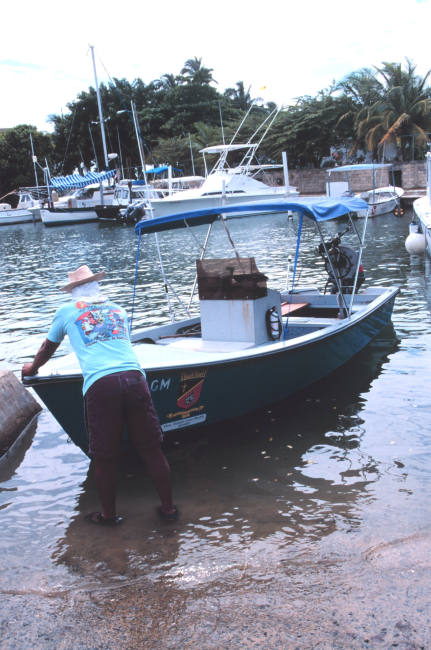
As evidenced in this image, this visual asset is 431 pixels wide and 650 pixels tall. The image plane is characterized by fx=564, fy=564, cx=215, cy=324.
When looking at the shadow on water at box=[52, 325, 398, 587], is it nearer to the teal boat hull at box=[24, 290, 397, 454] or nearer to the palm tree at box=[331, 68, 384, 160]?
the teal boat hull at box=[24, 290, 397, 454]

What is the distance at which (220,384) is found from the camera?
552cm

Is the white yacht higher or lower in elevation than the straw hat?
higher

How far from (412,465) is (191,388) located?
6.91 feet

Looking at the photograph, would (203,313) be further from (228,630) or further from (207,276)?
(228,630)

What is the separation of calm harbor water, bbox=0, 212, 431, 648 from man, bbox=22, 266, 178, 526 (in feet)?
1.65

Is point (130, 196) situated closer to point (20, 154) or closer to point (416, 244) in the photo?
point (20, 154)

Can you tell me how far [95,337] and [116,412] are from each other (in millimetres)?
553

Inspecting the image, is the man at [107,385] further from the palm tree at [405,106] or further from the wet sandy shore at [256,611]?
the palm tree at [405,106]

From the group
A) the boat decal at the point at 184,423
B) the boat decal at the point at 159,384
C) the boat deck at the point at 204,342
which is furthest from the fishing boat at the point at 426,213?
the boat decal at the point at 159,384

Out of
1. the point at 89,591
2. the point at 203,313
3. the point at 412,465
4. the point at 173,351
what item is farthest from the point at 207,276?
the point at 89,591

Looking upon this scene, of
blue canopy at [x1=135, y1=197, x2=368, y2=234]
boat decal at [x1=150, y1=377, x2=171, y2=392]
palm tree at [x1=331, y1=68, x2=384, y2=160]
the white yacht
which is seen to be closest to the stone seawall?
the white yacht

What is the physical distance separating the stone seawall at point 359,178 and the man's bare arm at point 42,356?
33.0m

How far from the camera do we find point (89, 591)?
3.52 metres

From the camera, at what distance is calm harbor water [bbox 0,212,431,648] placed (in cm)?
353
